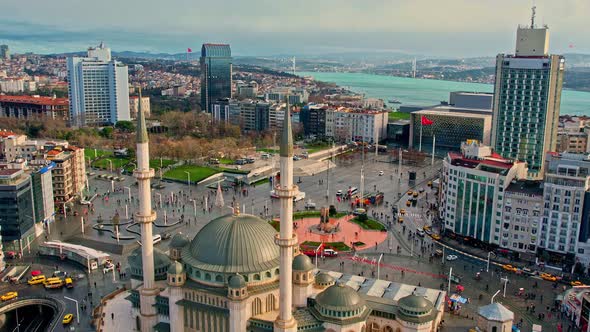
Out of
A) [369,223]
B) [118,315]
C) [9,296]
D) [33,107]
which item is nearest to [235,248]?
[118,315]

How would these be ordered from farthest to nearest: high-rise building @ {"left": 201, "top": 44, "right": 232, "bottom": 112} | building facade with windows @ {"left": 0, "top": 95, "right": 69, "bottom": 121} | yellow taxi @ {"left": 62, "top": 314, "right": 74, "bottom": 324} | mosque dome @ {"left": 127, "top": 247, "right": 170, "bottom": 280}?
high-rise building @ {"left": 201, "top": 44, "right": 232, "bottom": 112} → building facade with windows @ {"left": 0, "top": 95, "right": 69, "bottom": 121} → yellow taxi @ {"left": 62, "top": 314, "right": 74, "bottom": 324} → mosque dome @ {"left": 127, "top": 247, "right": 170, "bottom": 280}

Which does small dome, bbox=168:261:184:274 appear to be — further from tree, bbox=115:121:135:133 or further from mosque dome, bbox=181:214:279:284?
tree, bbox=115:121:135:133

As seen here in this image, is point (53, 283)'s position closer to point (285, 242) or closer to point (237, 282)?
point (237, 282)

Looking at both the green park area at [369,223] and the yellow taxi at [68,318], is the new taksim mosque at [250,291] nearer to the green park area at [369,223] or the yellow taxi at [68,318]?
the yellow taxi at [68,318]

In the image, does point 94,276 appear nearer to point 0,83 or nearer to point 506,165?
point 506,165

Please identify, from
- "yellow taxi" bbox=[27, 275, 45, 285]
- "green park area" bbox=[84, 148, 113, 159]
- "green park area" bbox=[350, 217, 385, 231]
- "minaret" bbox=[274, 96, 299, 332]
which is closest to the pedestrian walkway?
"yellow taxi" bbox=[27, 275, 45, 285]
